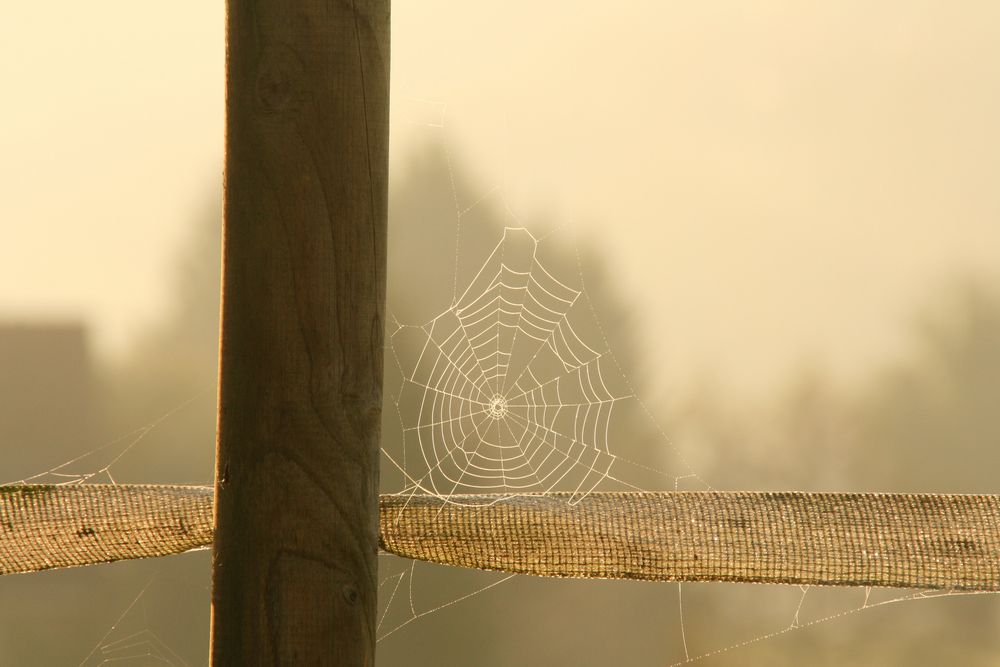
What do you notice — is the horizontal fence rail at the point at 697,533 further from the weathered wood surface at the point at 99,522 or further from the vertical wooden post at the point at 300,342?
the vertical wooden post at the point at 300,342

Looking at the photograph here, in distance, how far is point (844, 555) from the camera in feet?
3.22

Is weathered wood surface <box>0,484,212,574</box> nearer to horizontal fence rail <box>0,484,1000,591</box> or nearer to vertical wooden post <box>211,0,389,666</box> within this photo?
horizontal fence rail <box>0,484,1000,591</box>

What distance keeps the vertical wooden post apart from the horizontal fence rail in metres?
0.21

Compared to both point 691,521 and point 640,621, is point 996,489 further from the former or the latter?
point 691,521

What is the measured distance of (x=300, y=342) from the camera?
0.79 m

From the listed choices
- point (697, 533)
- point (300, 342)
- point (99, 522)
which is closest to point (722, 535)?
point (697, 533)

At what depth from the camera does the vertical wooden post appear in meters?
0.79

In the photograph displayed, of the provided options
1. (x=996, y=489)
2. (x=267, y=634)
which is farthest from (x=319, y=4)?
(x=996, y=489)

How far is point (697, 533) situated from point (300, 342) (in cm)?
49

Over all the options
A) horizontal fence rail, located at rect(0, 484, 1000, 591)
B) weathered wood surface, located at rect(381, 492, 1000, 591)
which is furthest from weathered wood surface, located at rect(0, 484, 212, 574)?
weathered wood surface, located at rect(381, 492, 1000, 591)

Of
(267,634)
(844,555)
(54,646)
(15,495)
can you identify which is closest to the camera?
(267,634)

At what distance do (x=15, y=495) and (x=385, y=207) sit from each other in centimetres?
64

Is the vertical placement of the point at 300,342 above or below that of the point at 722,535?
above

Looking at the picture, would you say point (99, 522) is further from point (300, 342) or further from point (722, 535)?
point (722, 535)
